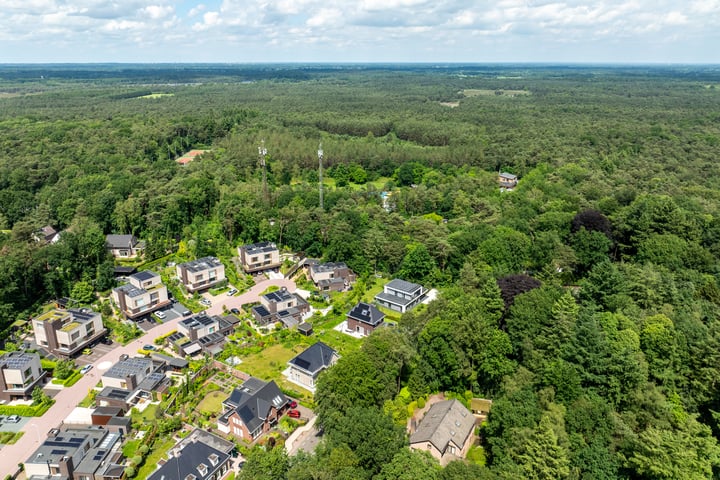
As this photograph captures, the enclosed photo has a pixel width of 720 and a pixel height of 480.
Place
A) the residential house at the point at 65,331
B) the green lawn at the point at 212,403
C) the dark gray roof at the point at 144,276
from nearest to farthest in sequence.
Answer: the green lawn at the point at 212,403, the residential house at the point at 65,331, the dark gray roof at the point at 144,276

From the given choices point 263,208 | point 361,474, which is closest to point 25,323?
point 263,208

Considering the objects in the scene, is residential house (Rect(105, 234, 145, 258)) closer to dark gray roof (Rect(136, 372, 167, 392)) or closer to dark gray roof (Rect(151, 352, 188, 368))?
dark gray roof (Rect(151, 352, 188, 368))

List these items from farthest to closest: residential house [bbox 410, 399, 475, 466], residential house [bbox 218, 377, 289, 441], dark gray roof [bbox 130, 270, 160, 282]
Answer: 1. dark gray roof [bbox 130, 270, 160, 282]
2. residential house [bbox 218, 377, 289, 441]
3. residential house [bbox 410, 399, 475, 466]

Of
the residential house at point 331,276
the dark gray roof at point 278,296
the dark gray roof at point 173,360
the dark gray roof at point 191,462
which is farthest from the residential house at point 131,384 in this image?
the residential house at point 331,276

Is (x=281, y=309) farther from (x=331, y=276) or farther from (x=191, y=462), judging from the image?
(x=191, y=462)

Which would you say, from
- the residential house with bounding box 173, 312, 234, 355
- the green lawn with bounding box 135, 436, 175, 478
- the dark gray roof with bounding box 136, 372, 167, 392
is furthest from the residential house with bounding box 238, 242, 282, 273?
the green lawn with bounding box 135, 436, 175, 478

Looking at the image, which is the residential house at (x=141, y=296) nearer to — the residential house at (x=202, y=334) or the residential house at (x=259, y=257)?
the residential house at (x=202, y=334)
